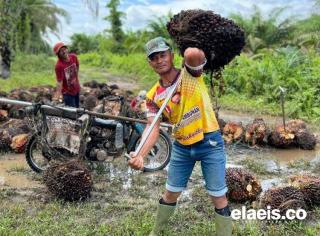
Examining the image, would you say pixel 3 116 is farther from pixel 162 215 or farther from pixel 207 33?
pixel 207 33

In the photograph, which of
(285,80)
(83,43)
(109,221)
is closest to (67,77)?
(109,221)

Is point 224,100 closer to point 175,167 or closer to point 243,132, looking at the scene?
point 243,132

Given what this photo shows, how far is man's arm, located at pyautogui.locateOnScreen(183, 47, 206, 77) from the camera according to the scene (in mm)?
3400

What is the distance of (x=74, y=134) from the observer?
6.07 meters

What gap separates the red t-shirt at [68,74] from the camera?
832cm

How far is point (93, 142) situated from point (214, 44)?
9.95 ft

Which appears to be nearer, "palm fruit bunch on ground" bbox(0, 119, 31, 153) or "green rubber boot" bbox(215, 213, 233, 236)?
"green rubber boot" bbox(215, 213, 233, 236)

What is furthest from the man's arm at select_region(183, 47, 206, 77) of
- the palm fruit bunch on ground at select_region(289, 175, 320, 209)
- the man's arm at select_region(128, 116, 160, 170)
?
the palm fruit bunch on ground at select_region(289, 175, 320, 209)

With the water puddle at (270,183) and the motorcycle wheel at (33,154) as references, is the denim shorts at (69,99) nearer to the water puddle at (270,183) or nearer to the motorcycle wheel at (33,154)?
the motorcycle wheel at (33,154)

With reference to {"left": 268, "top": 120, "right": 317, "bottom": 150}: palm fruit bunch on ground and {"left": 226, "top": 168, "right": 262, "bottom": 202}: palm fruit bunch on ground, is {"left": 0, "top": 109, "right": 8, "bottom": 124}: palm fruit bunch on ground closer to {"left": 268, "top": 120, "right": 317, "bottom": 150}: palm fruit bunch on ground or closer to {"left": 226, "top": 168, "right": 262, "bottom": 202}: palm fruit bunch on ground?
{"left": 268, "top": 120, "right": 317, "bottom": 150}: palm fruit bunch on ground

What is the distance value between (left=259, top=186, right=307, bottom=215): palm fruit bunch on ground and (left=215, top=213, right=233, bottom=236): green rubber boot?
0.82 m

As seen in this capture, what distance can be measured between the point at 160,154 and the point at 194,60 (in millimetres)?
3269

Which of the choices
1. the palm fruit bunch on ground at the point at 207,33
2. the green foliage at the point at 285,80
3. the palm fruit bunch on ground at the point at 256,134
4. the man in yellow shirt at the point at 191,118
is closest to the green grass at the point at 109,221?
the man in yellow shirt at the point at 191,118

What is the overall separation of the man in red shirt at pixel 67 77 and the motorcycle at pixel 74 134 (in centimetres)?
223
